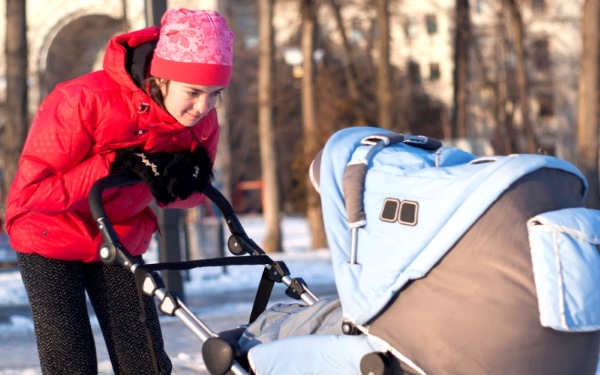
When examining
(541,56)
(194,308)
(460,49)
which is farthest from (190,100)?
(541,56)

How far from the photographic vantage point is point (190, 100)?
3.94 meters

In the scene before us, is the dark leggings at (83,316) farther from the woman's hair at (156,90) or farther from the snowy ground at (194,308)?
the snowy ground at (194,308)

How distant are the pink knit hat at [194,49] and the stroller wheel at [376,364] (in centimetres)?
110

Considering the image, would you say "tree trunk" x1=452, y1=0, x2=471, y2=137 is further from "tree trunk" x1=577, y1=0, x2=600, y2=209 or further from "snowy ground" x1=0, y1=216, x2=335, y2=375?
"tree trunk" x1=577, y1=0, x2=600, y2=209

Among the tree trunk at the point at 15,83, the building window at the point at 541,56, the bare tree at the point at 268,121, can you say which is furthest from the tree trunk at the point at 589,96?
the building window at the point at 541,56

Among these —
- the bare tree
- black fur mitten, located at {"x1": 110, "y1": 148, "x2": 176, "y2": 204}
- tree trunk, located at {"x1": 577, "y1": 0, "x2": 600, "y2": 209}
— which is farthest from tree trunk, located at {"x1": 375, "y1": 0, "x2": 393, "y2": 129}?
black fur mitten, located at {"x1": 110, "y1": 148, "x2": 176, "y2": 204}

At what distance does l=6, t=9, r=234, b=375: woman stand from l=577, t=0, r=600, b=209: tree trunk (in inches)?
447

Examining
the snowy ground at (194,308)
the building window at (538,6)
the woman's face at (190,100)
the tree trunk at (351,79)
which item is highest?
the building window at (538,6)

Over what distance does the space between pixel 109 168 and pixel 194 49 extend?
20.2 inches

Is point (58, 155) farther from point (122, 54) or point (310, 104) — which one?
point (310, 104)

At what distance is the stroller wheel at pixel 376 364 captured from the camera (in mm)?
3525

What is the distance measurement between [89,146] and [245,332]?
2.81 ft

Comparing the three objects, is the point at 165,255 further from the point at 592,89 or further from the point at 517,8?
the point at 517,8

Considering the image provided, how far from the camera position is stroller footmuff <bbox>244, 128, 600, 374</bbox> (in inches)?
136
